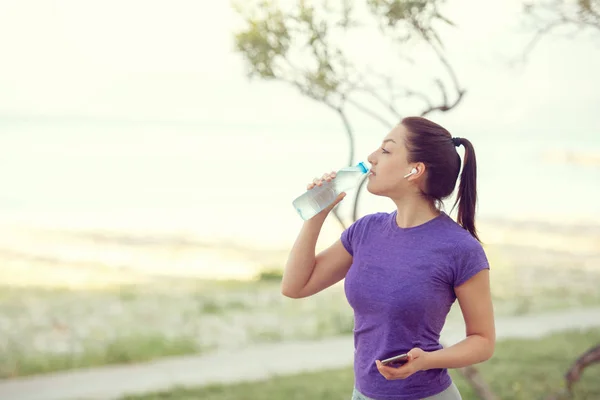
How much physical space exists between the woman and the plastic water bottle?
0.07 feet

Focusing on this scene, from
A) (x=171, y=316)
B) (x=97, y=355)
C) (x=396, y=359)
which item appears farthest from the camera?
(x=171, y=316)

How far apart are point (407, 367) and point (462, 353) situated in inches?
5.7

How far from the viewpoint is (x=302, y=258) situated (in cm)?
178

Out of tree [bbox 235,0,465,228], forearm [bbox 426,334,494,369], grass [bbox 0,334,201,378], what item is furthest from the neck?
grass [bbox 0,334,201,378]

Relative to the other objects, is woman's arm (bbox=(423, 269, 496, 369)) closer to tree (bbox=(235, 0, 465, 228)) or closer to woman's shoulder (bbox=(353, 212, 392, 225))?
woman's shoulder (bbox=(353, 212, 392, 225))

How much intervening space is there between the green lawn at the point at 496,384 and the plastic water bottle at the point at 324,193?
2.18m

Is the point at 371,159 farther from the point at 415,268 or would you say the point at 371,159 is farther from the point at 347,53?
the point at 347,53

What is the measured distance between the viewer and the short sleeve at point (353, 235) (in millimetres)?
1733

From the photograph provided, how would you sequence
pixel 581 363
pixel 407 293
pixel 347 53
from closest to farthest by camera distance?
pixel 407 293, pixel 347 53, pixel 581 363

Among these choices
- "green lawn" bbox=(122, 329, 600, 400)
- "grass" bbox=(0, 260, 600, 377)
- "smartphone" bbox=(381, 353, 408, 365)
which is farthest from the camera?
"grass" bbox=(0, 260, 600, 377)

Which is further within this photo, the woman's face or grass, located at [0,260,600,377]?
grass, located at [0,260,600,377]

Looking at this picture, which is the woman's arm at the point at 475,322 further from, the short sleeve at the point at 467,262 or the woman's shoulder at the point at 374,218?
the woman's shoulder at the point at 374,218

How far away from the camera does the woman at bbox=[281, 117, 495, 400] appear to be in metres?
1.56

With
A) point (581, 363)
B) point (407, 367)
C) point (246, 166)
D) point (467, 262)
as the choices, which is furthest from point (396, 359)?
point (246, 166)
